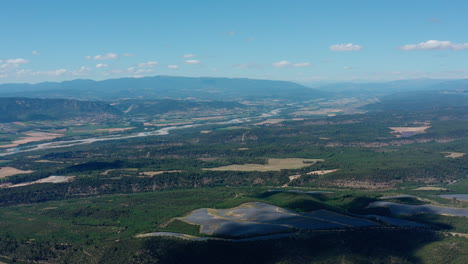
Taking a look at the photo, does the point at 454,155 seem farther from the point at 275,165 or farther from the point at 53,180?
the point at 53,180

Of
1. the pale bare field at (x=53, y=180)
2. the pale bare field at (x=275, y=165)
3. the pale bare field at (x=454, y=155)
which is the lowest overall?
the pale bare field at (x=53, y=180)

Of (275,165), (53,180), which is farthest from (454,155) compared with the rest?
(53,180)

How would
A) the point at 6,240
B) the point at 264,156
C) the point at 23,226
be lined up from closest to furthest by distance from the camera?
the point at 6,240 < the point at 23,226 < the point at 264,156

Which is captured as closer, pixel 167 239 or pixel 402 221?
pixel 167 239

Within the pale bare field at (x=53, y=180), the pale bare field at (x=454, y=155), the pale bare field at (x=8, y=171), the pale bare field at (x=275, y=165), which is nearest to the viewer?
the pale bare field at (x=53, y=180)

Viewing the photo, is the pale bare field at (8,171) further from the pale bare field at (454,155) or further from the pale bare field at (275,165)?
the pale bare field at (454,155)

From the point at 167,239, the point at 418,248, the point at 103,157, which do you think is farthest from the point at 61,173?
the point at 418,248

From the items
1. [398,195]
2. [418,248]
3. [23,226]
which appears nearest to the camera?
[418,248]

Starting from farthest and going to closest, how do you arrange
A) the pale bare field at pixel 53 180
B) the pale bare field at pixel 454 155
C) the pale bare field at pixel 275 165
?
the pale bare field at pixel 454 155
the pale bare field at pixel 275 165
the pale bare field at pixel 53 180

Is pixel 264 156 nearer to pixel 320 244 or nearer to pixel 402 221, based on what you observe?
pixel 402 221

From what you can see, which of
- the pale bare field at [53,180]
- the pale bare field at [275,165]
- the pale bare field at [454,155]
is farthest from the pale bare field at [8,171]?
the pale bare field at [454,155]

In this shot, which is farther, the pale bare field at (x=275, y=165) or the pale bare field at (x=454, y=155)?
the pale bare field at (x=454, y=155)
